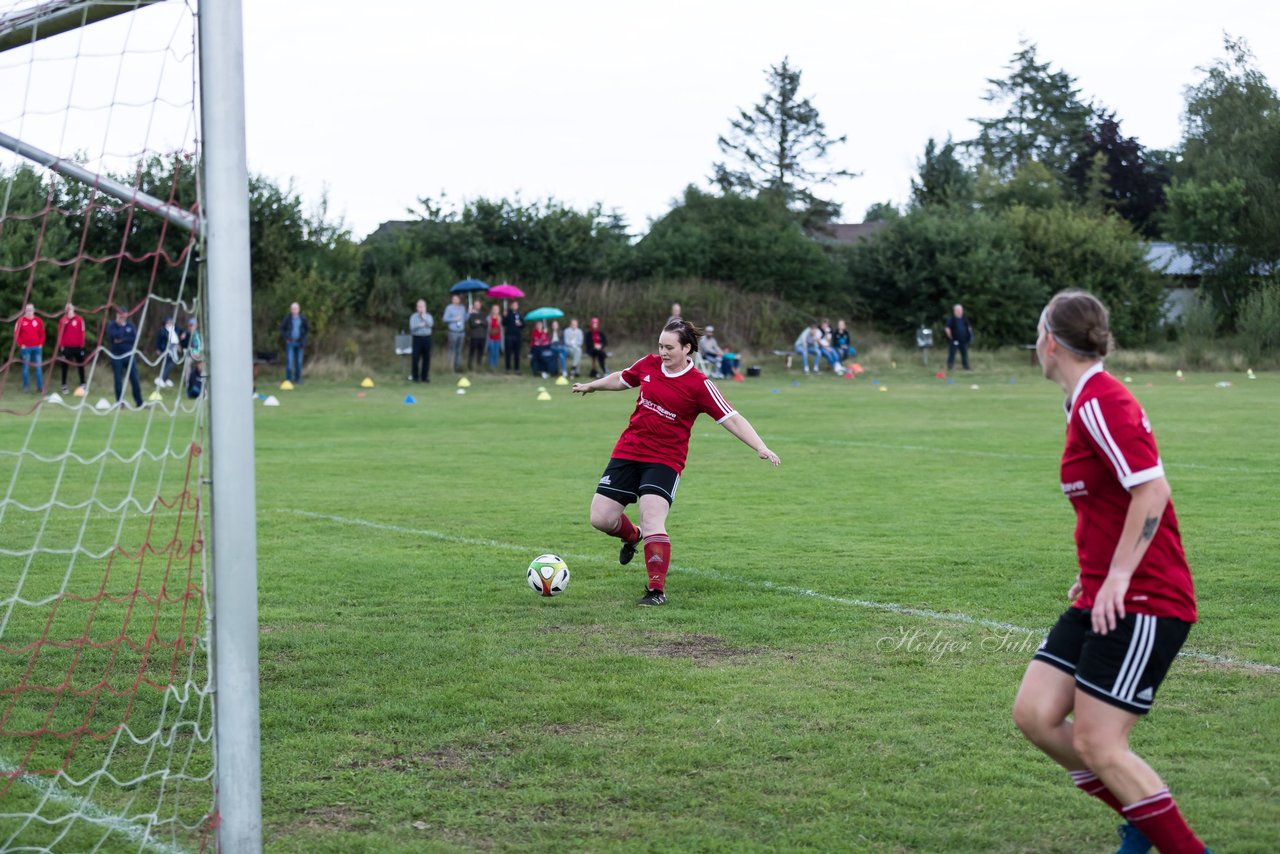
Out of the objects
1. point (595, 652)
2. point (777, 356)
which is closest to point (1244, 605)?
point (595, 652)

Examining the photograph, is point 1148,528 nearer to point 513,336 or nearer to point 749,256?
point 513,336

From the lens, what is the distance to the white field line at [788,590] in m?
6.15

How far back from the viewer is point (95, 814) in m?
4.35

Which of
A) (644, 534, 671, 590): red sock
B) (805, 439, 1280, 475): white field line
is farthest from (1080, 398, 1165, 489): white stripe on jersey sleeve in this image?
(805, 439, 1280, 475): white field line

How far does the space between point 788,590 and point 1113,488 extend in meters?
4.44

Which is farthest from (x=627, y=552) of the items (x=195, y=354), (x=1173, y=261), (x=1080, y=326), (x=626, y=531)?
(x=1173, y=261)

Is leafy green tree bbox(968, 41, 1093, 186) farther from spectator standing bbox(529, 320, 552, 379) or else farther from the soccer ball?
the soccer ball

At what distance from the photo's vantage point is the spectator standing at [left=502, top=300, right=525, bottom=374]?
A: 1336 inches

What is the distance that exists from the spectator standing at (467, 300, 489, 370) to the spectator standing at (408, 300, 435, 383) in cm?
174

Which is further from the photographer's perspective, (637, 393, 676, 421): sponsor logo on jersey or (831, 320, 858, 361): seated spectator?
(831, 320, 858, 361): seated spectator

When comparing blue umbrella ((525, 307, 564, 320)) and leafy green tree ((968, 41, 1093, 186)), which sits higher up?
leafy green tree ((968, 41, 1093, 186))

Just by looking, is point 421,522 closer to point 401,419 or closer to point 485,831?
point 485,831

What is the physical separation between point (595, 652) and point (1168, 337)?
42923 millimetres

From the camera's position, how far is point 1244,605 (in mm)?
7316
